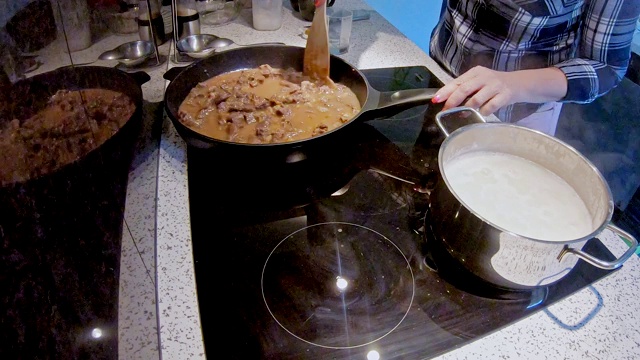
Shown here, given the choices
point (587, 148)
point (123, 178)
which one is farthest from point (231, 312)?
point (587, 148)

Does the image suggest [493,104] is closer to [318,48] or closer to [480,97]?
[480,97]

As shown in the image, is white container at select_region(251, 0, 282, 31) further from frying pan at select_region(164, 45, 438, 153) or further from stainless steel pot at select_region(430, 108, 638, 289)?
stainless steel pot at select_region(430, 108, 638, 289)

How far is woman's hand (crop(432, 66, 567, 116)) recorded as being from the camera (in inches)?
36.9

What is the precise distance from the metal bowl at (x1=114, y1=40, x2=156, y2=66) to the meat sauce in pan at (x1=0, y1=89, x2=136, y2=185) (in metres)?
0.35

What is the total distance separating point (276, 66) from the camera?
119cm

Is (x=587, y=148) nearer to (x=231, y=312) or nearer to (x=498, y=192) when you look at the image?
(x=498, y=192)

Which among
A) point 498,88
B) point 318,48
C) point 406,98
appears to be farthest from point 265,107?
point 498,88

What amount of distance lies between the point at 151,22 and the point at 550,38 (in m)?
1.17

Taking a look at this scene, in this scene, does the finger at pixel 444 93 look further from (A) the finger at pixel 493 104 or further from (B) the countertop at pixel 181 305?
(B) the countertop at pixel 181 305

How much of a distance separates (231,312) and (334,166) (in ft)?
1.29

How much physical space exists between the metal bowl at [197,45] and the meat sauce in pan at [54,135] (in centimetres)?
71

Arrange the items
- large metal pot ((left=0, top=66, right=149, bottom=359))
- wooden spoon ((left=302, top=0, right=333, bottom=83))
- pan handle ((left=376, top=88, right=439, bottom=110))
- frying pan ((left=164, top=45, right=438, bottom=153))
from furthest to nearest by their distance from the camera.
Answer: wooden spoon ((left=302, top=0, right=333, bottom=83))
pan handle ((left=376, top=88, right=439, bottom=110))
frying pan ((left=164, top=45, right=438, bottom=153))
large metal pot ((left=0, top=66, right=149, bottom=359))

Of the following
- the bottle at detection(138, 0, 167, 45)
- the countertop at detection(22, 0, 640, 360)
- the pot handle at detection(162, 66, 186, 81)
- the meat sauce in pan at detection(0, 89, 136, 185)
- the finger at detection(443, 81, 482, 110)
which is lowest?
the countertop at detection(22, 0, 640, 360)

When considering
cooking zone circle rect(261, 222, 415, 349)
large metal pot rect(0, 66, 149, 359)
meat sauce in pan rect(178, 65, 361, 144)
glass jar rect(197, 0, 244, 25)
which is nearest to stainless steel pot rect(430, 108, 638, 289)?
cooking zone circle rect(261, 222, 415, 349)
